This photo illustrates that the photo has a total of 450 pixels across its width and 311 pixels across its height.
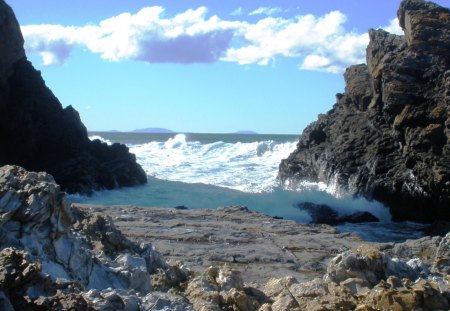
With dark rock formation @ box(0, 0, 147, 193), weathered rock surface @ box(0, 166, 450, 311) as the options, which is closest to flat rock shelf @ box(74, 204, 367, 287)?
weathered rock surface @ box(0, 166, 450, 311)

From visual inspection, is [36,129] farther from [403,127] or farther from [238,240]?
[238,240]

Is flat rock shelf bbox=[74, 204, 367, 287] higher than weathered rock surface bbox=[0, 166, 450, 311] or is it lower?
lower

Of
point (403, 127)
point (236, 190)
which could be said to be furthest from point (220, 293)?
point (236, 190)

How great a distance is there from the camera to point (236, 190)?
26328mm

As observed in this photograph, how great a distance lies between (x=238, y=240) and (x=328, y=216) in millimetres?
7537

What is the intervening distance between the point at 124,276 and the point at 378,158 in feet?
50.3

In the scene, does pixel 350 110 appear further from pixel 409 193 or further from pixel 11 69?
pixel 11 69

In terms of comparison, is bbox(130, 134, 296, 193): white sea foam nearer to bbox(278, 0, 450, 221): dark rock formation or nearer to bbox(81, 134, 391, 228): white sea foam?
bbox(81, 134, 391, 228): white sea foam

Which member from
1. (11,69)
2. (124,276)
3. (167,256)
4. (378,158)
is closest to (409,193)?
(378,158)

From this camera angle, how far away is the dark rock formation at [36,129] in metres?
24.5

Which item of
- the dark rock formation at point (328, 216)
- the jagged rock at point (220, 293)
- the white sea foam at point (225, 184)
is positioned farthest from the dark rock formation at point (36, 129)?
the jagged rock at point (220, 293)

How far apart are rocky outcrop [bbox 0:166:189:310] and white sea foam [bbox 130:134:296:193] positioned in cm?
2099

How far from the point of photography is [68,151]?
25125 mm

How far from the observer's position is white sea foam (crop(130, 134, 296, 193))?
30580mm
